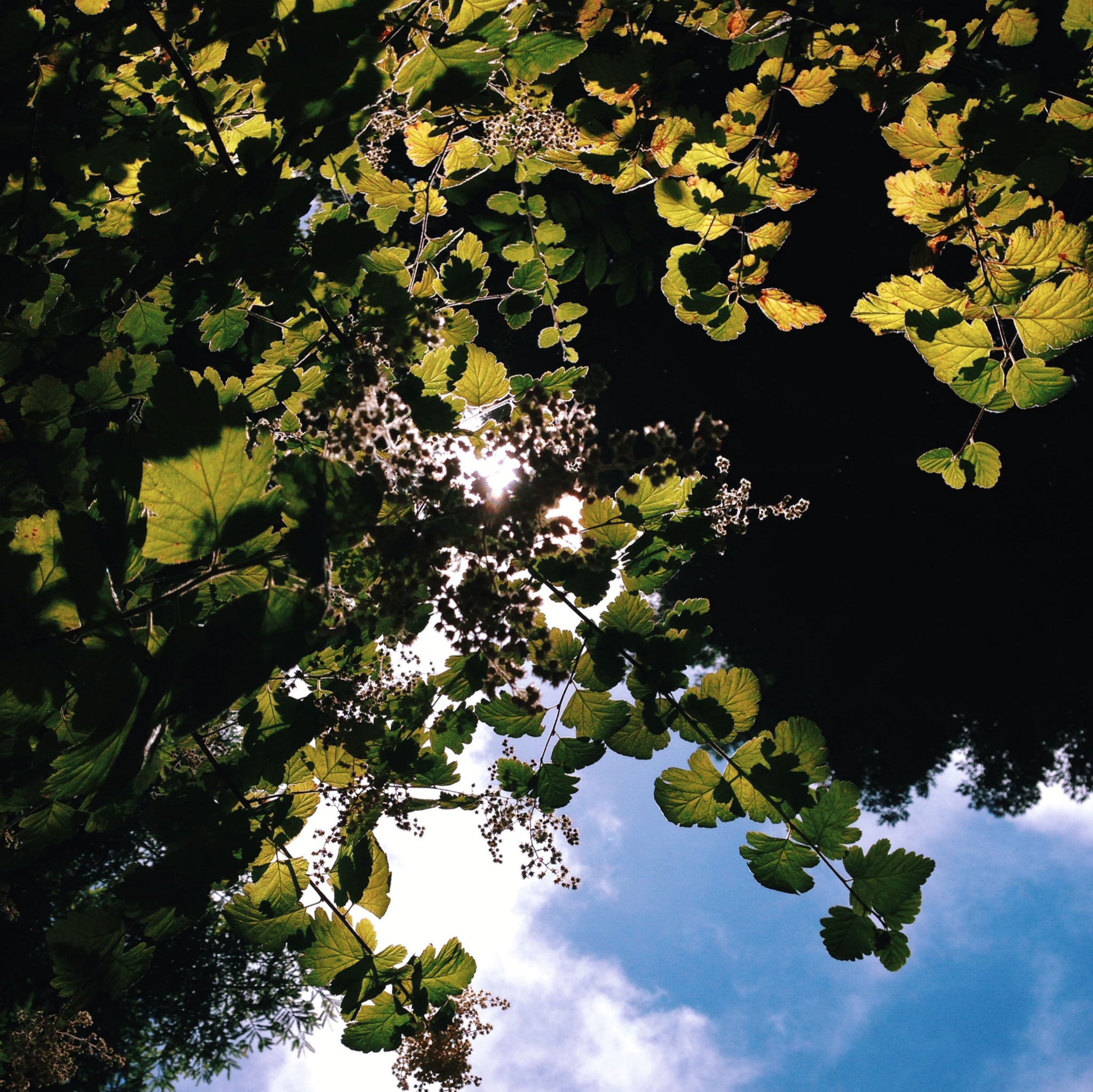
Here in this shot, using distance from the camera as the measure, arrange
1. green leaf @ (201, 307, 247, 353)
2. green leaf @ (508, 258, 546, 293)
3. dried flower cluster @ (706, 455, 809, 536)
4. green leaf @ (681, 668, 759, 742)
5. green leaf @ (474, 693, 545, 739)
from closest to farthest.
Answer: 1. green leaf @ (681, 668, 759, 742)
2. dried flower cluster @ (706, 455, 809, 536)
3. green leaf @ (474, 693, 545, 739)
4. green leaf @ (201, 307, 247, 353)
5. green leaf @ (508, 258, 546, 293)

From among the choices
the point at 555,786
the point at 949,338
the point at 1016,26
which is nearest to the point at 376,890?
the point at 555,786

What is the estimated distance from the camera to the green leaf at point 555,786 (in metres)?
1.81

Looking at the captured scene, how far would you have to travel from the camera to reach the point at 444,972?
6.07 ft

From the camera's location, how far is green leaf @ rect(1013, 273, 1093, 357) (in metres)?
1.48

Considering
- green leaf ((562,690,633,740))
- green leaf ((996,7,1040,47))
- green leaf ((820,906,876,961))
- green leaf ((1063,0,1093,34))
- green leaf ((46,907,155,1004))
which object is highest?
green leaf ((996,7,1040,47))

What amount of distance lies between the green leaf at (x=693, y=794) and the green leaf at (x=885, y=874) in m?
0.27

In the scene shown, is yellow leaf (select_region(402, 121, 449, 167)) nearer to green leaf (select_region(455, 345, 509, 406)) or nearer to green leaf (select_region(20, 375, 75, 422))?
green leaf (select_region(455, 345, 509, 406))

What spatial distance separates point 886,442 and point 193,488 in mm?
11989

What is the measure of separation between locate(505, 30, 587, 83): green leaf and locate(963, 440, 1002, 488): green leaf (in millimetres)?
1403

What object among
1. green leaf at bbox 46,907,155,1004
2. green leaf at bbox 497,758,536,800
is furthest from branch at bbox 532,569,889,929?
green leaf at bbox 46,907,155,1004

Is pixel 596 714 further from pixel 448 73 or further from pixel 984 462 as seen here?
pixel 448 73

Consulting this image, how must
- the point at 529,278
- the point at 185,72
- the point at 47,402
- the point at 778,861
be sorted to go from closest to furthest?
the point at 185,72 → the point at 778,861 → the point at 47,402 → the point at 529,278

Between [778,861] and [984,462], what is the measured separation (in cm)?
119

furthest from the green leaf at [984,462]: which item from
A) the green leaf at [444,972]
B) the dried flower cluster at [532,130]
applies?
the green leaf at [444,972]
